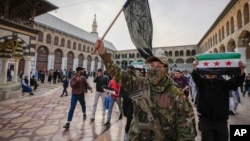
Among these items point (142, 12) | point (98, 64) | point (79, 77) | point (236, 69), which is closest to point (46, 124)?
point (79, 77)

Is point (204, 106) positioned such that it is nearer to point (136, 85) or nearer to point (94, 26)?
point (136, 85)

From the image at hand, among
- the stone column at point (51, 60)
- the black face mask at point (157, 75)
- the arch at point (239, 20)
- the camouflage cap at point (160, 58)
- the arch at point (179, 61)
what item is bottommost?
the black face mask at point (157, 75)

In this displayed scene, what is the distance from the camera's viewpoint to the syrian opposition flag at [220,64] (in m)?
2.91

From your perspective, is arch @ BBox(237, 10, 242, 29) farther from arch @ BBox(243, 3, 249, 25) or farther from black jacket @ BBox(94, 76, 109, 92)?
black jacket @ BBox(94, 76, 109, 92)

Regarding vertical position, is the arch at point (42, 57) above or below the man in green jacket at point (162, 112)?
above

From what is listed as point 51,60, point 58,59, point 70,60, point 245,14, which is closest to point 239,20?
point 245,14

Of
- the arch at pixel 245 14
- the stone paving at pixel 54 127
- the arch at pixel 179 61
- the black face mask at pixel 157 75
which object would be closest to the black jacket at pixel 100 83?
the stone paving at pixel 54 127

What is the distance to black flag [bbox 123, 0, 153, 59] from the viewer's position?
7.61 feet

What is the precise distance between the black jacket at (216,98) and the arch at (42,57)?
2805 centimetres

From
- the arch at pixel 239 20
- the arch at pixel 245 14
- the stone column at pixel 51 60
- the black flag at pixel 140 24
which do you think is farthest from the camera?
the stone column at pixel 51 60

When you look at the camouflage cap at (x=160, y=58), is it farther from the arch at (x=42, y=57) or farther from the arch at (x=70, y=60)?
the arch at (x=70, y=60)

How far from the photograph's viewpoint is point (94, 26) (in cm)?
5353

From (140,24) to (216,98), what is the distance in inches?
63.1

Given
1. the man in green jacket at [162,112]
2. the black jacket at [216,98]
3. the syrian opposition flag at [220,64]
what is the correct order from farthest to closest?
the syrian opposition flag at [220,64] < the black jacket at [216,98] < the man in green jacket at [162,112]
